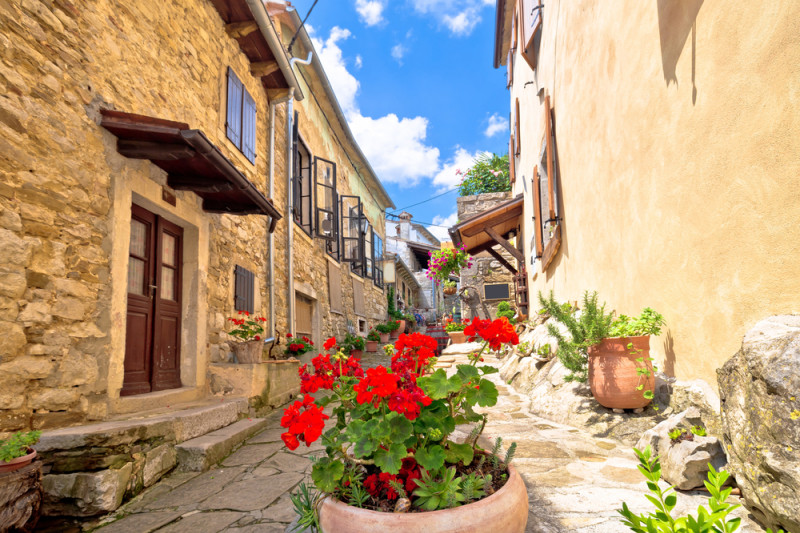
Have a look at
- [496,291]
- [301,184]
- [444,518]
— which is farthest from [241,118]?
[496,291]

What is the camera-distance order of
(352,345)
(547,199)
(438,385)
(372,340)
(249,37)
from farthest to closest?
(372,340) → (352,345) → (547,199) → (249,37) → (438,385)

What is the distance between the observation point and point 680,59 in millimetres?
2559

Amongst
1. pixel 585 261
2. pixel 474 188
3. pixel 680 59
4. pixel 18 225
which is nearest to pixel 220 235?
pixel 18 225

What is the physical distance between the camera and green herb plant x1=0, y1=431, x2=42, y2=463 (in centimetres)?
205

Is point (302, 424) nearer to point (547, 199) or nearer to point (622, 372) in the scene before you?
point (622, 372)

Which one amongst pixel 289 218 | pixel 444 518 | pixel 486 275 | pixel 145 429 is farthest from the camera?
pixel 486 275

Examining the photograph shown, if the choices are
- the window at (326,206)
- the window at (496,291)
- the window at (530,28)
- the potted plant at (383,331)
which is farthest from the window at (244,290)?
the window at (496,291)

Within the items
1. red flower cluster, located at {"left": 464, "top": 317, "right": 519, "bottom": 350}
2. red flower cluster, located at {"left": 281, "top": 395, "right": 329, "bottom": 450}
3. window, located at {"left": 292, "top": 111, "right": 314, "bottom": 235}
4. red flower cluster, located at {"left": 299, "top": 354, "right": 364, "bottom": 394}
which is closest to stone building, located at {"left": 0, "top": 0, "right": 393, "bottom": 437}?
window, located at {"left": 292, "top": 111, "right": 314, "bottom": 235}

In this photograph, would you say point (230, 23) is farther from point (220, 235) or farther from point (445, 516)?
point (445, 516)

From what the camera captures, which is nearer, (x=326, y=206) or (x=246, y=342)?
(x=246, y=342)

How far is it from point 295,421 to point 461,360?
22.0ft

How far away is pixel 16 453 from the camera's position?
2084mm

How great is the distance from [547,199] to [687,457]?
5.02 m

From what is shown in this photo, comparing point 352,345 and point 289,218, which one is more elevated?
point 289,218
